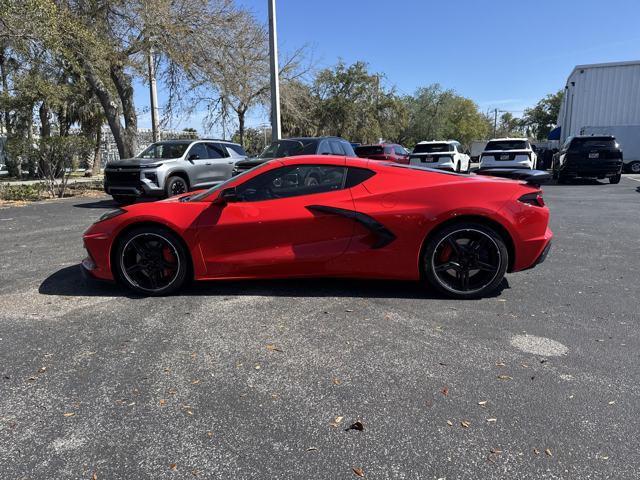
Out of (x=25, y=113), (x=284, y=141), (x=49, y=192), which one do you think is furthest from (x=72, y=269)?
(x=25, y=113)

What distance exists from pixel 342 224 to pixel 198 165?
29.5 ft

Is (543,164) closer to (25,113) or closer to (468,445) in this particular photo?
(25,113)

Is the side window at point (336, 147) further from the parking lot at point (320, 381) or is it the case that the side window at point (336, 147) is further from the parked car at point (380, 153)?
the parking lot at point (320, 381)

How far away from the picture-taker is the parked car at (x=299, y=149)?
11.0 metres

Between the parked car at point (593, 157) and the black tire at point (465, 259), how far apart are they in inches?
583

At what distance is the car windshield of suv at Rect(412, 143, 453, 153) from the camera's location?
57.7 feet

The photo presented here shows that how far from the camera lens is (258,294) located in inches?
186

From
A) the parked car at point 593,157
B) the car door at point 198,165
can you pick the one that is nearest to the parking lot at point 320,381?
the car door at point 198,165

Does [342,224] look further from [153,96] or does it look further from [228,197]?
[153,96]

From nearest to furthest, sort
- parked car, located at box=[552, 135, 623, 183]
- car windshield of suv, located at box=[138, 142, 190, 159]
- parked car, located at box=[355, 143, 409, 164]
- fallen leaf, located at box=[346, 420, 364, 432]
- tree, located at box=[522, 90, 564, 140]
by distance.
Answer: fallen leaf, located at box=[346, 420, 364, 432] → car windshield of suv, located at box=[138, 142, 190, 159] → parked car, located at box=[552, 135, 623, 183] → parked car, located at box=[355, 143, 409, 164] → tree, located at box=[522, 90, 564, 140]

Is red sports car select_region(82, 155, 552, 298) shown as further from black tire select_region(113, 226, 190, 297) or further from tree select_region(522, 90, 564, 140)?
tree select_region(522, 90, 564, 140)

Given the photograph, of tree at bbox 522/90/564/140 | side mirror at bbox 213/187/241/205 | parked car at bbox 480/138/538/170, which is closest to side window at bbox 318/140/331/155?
side mirror at bbox 213/187/241/205

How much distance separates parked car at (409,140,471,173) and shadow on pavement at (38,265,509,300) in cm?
1233

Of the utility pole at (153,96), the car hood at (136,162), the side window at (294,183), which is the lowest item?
the side window at (294,183)
